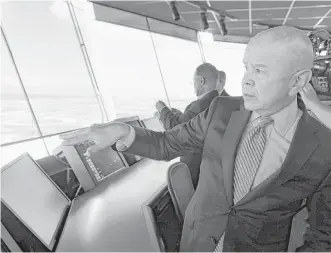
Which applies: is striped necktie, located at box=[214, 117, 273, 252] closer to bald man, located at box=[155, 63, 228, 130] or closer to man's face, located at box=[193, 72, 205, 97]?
bald man, located at box=[155, 63, 228, 130]

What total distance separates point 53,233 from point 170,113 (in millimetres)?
1473

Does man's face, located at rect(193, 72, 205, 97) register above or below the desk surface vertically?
above

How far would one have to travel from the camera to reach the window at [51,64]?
3.36 meters

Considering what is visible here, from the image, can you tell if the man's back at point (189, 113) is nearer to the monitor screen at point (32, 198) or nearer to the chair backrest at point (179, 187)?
the chair backrest at point (179, 187)

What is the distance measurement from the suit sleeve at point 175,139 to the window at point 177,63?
18.8 ft

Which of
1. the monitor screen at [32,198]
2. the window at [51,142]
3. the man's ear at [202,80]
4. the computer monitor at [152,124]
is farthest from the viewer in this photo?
the computer monitor at [152,124]

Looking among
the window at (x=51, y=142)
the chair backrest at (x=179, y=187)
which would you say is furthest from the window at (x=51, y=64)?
the chair backrest at (x=179, y=187)

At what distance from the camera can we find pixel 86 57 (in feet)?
→ 15.0

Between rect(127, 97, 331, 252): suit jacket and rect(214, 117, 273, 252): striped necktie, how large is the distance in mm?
29

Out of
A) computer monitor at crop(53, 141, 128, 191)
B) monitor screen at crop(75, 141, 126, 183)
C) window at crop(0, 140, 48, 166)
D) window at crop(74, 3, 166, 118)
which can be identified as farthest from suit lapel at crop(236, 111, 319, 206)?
window at crop(74, 3, 166, 118)

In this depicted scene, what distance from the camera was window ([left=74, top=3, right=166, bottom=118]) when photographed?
4.82m

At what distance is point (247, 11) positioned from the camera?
5887 mm

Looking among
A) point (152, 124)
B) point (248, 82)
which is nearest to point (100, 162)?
point (248, 82)

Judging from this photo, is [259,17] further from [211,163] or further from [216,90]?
[211,163]
